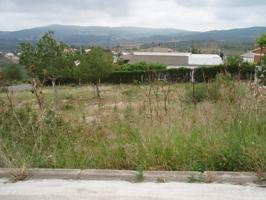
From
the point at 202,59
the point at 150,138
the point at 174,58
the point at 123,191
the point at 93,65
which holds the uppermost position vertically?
the point at 150,138

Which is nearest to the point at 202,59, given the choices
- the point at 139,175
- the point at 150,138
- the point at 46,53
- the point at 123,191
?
the point at 46,53

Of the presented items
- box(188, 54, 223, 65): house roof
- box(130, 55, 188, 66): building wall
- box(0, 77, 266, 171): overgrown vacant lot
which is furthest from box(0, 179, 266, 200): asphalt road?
box(130, 55, 188, 66): building wall

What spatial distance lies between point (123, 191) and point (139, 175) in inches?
12.9

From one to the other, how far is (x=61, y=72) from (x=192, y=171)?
18331mm

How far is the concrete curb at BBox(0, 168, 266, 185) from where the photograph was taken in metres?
3.44

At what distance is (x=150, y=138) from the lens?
13.7 ft

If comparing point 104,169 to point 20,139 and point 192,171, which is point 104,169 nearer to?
point 192,171

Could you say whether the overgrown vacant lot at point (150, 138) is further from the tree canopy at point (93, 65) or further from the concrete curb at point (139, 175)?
the tree canopy at point (93, 65)

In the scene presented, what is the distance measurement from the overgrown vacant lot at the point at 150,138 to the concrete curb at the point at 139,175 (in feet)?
0.48

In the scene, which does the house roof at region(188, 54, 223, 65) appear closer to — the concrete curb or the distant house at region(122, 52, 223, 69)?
the distant house at region(122, 52, 223, 69)

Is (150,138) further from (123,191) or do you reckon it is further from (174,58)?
(174,58)

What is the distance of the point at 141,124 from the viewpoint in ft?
15.5

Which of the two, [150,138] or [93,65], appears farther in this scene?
[93,65]

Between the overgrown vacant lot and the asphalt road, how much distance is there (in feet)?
1.31
